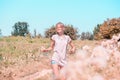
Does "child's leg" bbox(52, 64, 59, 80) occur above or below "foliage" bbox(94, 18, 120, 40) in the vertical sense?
below

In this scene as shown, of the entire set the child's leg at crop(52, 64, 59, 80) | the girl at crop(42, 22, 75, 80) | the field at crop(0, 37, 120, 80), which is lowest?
the field at crop(0, 37, 120, 80)

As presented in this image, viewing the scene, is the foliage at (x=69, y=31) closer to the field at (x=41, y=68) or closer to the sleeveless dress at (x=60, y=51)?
the field at (x=41, y=68)

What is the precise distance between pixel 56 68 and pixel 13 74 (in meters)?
3.30

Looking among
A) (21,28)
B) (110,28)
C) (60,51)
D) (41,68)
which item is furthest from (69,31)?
(21,28)

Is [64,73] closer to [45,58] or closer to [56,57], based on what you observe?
[56,57]

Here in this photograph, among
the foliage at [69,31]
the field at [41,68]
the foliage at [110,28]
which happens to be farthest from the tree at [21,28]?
the field at [41,68]

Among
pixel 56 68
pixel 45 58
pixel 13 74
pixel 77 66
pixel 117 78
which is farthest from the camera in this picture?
pixel 45 58

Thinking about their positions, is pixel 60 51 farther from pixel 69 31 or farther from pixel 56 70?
pixel 69 31

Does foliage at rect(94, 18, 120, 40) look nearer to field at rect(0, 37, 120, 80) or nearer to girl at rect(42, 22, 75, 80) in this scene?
field at rect(0, 37, 120, 80)

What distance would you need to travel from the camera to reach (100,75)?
23.6 feet

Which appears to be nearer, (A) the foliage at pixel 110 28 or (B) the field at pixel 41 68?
(B) the field at pixel 41 68

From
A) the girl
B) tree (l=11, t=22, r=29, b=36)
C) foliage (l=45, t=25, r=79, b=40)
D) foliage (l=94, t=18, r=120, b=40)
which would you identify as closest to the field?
the girl

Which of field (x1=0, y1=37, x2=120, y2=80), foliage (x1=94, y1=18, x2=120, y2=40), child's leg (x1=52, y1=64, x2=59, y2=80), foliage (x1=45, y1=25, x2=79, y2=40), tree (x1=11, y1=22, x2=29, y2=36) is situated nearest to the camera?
child's leg (x1=52, y1=64, x2=59, y2=80)

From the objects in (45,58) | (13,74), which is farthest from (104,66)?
(45,58)
